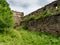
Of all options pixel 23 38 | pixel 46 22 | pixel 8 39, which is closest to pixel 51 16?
pixel 46 22

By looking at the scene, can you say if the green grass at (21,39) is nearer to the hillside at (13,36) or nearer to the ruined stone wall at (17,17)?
the hillside at (13,36)

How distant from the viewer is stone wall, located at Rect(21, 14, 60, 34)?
1436 cm

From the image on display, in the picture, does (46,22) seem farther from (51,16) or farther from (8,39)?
(8,39)

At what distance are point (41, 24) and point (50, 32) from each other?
5.03 feet

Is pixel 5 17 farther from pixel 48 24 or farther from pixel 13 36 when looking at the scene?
pixel 48 24

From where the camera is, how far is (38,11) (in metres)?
20.5

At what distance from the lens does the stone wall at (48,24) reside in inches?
565

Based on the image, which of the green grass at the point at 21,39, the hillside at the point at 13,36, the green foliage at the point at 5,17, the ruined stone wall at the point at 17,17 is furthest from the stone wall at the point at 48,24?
the ruined stone wall at the point at 17,17

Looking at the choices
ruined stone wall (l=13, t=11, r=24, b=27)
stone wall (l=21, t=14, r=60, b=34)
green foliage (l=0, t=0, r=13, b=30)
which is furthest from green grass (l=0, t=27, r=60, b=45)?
ruined stone wall (l=13, t=11, r=24, b=27)

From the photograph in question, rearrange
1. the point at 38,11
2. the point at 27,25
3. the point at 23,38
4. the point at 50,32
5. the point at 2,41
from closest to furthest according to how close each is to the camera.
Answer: the point at 2,41
the point at 23,38
the point at 50,32
the point at 27,25
the point at 38,11

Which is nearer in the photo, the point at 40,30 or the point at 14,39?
the point at 14,39

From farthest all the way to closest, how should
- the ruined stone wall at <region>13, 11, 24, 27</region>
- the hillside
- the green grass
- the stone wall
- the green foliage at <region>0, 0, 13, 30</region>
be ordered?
the ruined stone wall at <region>13, 11, 24, 27</region> < the stone wall < the green foliage at <region>0, 0, 13, 30</region> < the hillside < the green grass

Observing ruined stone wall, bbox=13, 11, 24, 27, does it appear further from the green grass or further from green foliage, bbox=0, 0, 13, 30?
the green grass

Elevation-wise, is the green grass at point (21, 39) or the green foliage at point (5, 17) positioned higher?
the green foliage at point (5, 17)
